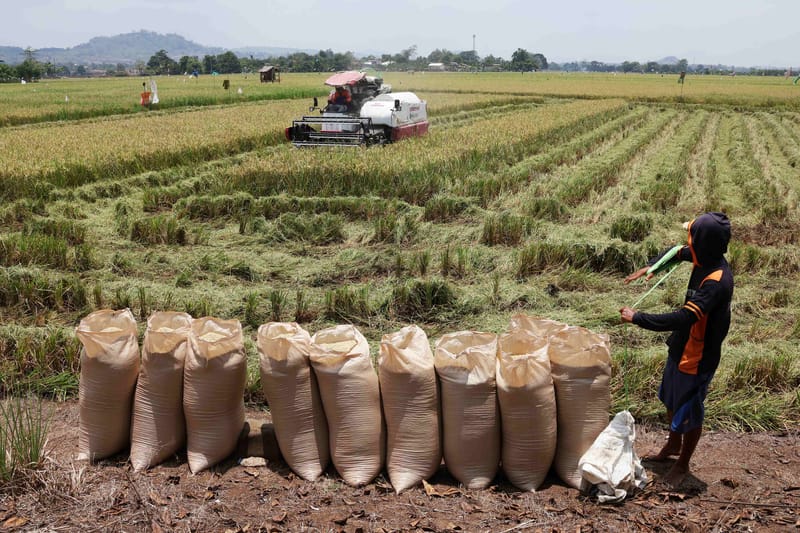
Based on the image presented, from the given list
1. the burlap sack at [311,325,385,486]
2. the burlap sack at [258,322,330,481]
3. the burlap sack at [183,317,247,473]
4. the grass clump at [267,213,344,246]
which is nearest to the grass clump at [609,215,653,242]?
the grass clump at [267,213,344,246]

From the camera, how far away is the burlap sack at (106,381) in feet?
11.7

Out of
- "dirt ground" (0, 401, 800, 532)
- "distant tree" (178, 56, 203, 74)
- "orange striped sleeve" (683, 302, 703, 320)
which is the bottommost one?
"dirt ground" (0, 401, 800, 532)

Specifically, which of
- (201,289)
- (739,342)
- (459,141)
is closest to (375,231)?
(201,289)

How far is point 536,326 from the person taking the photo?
3773 mm

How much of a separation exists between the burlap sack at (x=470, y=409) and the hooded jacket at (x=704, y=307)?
82 cm

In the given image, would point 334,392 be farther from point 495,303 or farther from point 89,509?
point 495,303

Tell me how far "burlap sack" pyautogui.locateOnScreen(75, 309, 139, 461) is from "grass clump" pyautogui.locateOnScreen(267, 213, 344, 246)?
15.8 feet

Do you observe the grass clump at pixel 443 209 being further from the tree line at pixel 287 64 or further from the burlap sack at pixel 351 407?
the tree line at pixel 287 64

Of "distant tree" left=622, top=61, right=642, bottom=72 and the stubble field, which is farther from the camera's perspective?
"distant tree" left=622, top=61, right=642, bottom=72

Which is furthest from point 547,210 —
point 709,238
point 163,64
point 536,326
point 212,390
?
point 163,64

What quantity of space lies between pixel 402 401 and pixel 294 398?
0.59 m

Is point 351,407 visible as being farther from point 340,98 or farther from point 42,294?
point 340,98

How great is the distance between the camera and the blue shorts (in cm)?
338

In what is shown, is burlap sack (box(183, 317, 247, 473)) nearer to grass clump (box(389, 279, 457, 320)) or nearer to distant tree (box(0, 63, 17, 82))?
grass clump (box(389, 279, 457, 320))
